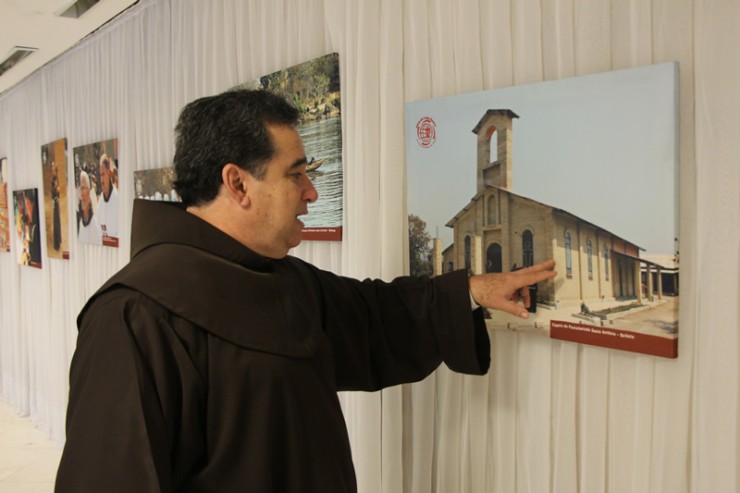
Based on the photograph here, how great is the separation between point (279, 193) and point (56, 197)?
4.00m

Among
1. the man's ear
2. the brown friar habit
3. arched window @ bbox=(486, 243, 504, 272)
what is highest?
the man's ear

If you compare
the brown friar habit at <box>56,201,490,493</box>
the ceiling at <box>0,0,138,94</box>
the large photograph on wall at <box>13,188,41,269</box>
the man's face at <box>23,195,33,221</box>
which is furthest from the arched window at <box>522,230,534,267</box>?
the man's face at <box>23,195,33,221</box>

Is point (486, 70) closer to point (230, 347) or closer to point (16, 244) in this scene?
point (230, 347)

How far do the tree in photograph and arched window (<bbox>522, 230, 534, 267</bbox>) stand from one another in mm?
310

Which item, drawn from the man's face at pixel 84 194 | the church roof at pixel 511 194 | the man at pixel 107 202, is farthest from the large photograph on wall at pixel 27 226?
the church roof at pixel 511 194

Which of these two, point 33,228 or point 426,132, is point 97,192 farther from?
point 426,132

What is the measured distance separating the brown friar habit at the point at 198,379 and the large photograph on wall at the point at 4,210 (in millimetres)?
5412

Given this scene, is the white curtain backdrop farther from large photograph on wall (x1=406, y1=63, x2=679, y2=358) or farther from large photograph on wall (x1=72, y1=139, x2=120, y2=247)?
large photograph on wall (x1=72, y1=139, x2=120, y2=247)

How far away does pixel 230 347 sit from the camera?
3.80 feet

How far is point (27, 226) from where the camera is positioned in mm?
5129

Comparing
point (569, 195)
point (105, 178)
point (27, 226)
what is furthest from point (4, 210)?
point (569, 195)

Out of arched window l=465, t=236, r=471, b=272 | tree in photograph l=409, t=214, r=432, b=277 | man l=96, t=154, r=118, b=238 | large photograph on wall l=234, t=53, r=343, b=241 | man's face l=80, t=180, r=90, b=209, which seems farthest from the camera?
man's face l=80, t=180, r=90, b=209

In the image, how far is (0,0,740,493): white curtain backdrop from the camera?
1.12 m

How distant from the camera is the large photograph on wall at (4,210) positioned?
570 cm
